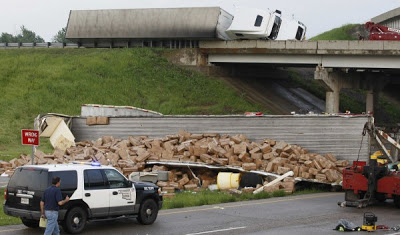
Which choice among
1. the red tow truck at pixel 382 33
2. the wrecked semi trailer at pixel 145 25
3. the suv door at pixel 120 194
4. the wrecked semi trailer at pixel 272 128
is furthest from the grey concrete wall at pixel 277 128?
the red tow truck at pixel 382 33

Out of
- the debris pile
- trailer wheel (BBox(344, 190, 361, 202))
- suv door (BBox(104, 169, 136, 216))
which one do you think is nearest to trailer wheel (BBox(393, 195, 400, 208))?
trailer wheel (BBox(344, 190, 361, 202))

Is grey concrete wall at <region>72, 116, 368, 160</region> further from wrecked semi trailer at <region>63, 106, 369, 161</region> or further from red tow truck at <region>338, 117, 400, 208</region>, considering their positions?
red tow truck at <region>338, 117, 400, 208</region>

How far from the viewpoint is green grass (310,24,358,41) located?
97.4 m

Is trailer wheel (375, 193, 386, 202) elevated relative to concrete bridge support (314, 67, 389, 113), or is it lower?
lower

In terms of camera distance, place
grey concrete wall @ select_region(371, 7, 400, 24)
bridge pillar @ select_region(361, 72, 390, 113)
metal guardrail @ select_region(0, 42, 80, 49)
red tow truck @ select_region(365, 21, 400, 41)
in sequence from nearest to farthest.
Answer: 1. red tow truck @ select_region(365, 21, 400, 41)
2. bridge pillar @ select_region(361, 72, 390, 113)
3. metal guardrail @ select_region(0, 42, 80, 49)
4. grey concrete wall @ select_region(371, 7, 400, 24)

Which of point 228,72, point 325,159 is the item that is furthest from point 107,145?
A: point 228,72

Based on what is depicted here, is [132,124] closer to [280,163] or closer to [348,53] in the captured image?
[280,163]

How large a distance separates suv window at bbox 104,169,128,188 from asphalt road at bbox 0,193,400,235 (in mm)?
1077

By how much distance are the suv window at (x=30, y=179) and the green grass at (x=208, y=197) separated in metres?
5.89

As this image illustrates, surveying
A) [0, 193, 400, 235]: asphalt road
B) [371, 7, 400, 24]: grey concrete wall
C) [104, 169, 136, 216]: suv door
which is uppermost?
[371, 7, 400, 24]: grey concrete wall

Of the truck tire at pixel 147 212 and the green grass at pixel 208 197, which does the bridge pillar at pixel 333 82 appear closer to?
the green grass at pixel 208 197

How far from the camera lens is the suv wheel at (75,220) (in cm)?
1562

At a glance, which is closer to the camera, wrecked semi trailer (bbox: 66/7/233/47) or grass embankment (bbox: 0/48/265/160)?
grass embankment (bbox: 0/48/265/160)

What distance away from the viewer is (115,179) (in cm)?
1709
